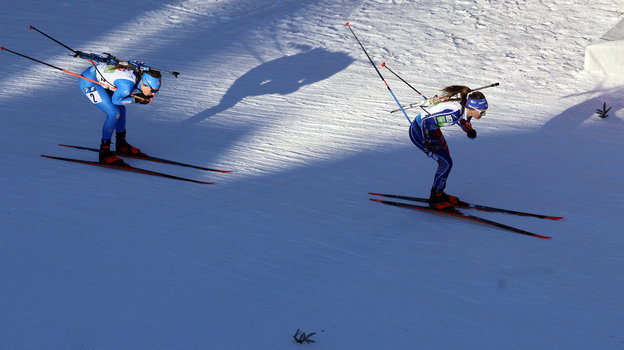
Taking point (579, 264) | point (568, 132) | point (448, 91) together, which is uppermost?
point (448, 91)

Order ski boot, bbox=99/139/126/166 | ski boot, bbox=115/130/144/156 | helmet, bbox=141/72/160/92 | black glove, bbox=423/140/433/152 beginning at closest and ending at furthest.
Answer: black glove, bbox=423/140/433/152, helmet, bbox=141/72/160/92, ski boot, bbox=99/139/126/166, ski boot, bbox=115/130/144/156

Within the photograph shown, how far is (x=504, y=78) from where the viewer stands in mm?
9914

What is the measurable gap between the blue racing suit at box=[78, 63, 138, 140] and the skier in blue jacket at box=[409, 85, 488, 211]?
291cm

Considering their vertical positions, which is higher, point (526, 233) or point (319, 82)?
point (319, 82)

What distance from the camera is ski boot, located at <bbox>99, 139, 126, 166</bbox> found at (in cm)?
740

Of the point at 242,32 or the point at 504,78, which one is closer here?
the point at 504,78

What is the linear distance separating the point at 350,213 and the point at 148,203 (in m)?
1.95

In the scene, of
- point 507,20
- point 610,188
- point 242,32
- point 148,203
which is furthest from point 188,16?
point 610,188

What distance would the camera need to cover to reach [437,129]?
6.57 metres

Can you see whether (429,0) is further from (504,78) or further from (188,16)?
(188,16)

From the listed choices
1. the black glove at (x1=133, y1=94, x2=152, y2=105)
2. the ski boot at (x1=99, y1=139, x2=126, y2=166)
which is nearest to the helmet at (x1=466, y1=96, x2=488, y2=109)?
the black glove at (x1=133, y1=94, x2=152, y2=105)

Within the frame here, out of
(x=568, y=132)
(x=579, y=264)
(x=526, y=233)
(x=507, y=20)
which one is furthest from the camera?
(x=507, y=20)

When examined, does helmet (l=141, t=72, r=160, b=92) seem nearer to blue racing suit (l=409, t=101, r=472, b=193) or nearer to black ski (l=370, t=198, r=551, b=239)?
black ski (l=370, t=198, r=551, b=239)

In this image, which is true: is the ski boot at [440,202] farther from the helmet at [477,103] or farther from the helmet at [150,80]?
the helmet at [150,80]
